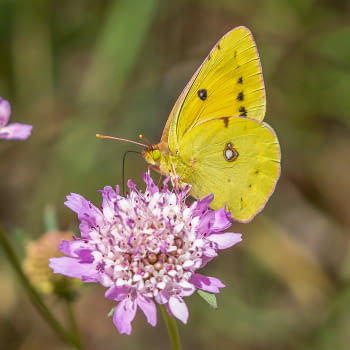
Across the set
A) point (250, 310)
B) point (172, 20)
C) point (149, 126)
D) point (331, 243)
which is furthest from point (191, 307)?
point (172, 20)

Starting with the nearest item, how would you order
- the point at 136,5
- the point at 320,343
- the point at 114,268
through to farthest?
the point at 114,268
the point at 320,343
the point at 136,5

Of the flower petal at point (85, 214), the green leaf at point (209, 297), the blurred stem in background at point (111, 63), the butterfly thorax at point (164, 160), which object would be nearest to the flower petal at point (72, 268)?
the flower petal at point (85, 214)

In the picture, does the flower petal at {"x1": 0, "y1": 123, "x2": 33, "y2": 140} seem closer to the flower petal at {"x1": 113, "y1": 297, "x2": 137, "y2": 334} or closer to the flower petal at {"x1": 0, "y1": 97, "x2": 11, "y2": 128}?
the flower petal at {"x1": 0, "y1": 97, "x2": 11, "y2": 128}

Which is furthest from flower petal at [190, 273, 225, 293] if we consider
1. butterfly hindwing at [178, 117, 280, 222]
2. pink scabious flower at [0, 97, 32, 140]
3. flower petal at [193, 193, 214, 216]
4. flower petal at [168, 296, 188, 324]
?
pink scabious flower at [0, 97, 32, 140]

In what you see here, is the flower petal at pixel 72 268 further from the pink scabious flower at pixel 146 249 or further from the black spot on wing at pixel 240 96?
the black spot on wing at pixel 240 96

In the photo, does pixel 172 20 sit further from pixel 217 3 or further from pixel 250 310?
pixel 250 310

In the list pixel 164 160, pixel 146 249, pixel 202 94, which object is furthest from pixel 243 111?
pixel 146 249

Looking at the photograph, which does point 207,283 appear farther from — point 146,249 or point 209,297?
point 146,249
